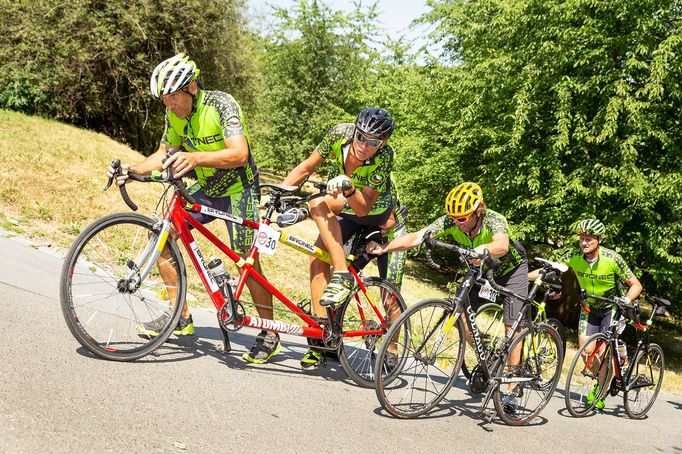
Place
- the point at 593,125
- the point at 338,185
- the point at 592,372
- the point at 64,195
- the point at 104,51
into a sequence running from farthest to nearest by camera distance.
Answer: the point at 104,51 → the point at 593,125 → the point at 64,195 → the point at 592,372 → the point at 338,185

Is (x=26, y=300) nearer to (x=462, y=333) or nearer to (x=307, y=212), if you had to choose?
(x=307, y=212)

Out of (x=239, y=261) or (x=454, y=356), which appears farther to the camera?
(x=454, y=356)

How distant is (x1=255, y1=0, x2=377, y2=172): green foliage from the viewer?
95.4 ft

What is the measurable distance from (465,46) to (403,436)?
57.3 ft

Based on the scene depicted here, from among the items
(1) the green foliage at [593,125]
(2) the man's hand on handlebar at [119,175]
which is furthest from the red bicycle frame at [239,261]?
(1) the green foliage at [593,125]

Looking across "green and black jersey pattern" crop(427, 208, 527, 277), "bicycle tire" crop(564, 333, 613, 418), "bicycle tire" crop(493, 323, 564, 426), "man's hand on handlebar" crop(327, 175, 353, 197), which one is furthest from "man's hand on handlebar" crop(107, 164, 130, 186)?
"bicycle tire" crop(564, 333, 613, 418)

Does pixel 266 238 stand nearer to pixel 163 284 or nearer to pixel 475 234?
pixel 163 284

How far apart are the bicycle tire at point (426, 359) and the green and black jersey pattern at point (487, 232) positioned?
804 mm

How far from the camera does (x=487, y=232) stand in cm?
545

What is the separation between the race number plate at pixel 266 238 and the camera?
471cm

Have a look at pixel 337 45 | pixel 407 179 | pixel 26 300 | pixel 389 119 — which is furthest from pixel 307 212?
pixel 337 45

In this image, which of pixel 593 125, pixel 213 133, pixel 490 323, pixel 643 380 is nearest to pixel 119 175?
pixel 213 133

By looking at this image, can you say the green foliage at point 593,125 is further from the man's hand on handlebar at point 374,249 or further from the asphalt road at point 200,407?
the man's hand on handlebar at point 374,249

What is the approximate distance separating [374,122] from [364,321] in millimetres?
1787
